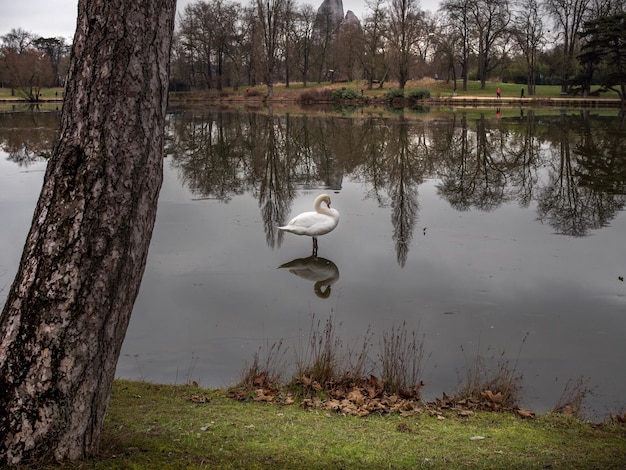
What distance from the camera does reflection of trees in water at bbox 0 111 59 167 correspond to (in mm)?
22844

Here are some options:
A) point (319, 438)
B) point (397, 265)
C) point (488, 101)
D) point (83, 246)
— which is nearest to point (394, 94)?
point (488, 101)

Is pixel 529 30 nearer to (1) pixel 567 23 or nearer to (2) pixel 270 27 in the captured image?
(1) pixel 567 23

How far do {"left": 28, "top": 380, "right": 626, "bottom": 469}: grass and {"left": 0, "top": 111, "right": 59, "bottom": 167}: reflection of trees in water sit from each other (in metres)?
15.3

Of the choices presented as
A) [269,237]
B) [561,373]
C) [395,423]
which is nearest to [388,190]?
[269,237]

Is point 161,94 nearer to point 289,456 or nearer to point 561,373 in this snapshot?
point 289,456

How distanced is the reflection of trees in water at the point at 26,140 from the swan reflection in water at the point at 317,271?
11.1 metres

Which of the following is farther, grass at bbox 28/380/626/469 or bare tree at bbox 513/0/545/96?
bare tree at bbox 513/0/545/96

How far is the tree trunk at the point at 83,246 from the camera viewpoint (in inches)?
117

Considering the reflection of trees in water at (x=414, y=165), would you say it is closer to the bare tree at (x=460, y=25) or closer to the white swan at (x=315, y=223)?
the white swan at (x=315, y=223)

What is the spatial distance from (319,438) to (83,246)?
81.9 inches

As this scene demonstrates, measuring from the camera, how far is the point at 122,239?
3133 millimetres

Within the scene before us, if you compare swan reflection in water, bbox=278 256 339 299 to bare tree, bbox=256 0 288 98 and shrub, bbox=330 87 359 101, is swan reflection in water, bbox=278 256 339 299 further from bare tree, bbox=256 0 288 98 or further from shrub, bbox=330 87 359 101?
bare tree, bbox=256 0 288 98

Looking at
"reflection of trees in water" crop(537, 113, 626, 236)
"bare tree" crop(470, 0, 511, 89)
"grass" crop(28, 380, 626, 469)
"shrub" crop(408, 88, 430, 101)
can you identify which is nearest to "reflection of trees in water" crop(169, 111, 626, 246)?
"reflection of trees in water" crop(537, 113, 626, 236)

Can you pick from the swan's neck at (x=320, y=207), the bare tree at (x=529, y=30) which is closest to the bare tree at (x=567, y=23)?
the bare tree at (x=529, y=30)
